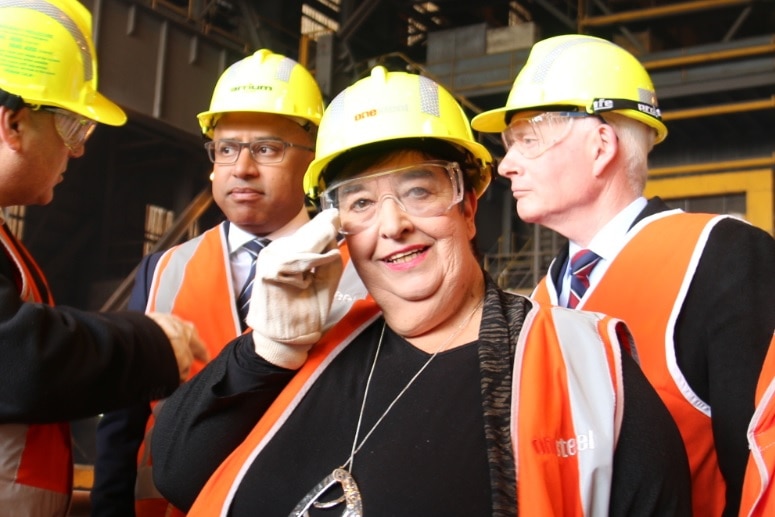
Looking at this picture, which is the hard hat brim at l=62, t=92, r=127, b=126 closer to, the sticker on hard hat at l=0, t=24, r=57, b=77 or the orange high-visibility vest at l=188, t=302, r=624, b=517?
the sticker on hard hat at l=0, t=24, r=57, b=77

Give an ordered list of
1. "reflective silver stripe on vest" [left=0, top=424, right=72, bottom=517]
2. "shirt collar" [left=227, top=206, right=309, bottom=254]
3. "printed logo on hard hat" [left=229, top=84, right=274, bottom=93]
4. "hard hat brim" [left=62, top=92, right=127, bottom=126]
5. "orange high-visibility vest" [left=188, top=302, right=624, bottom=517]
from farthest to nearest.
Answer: "printed logo on hard hat" [left=229, top=84, right=274, bottom=93] → "shirt collar" [left=227, top=206, right=309, bottom=254] → "hard hat brim" [left=62, top=92, right=127, bottom=126] → "reflective silver stripe on vest" [left=0, top=424, right=72, bottom=517] → "orange high-visibility vest" [left=188, top=302, right=624, bottom=517]

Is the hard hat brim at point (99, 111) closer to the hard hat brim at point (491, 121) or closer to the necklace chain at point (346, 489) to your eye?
the necklace chain at point (346, 489)

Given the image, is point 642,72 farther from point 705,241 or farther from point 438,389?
point 438,389

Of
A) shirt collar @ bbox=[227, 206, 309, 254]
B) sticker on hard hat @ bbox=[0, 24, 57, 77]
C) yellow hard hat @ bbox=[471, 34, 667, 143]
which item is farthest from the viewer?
shirt collar @ bbox=[227, 206, 309, 254]

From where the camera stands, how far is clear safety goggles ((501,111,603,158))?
285cm

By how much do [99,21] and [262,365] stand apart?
8387 millimetres

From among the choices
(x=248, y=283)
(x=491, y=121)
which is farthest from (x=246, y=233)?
(x=491, y=121)

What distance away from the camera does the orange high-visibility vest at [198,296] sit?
2922 mm

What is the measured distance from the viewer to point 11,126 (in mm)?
2186

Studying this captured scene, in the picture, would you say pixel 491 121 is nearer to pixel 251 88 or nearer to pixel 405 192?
pixel 251 88

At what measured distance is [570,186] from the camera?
2814mm

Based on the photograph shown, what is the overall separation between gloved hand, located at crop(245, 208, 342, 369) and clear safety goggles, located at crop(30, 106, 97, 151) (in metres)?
0.77

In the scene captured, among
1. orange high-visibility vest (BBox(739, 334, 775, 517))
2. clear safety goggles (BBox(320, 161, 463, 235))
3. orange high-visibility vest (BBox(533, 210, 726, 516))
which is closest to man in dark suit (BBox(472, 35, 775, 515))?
orange high-visibility vest (BBox(533, 210, 726, 516))

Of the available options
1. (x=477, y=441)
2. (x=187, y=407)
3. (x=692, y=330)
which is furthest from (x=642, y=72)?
(x=187, y=407)
